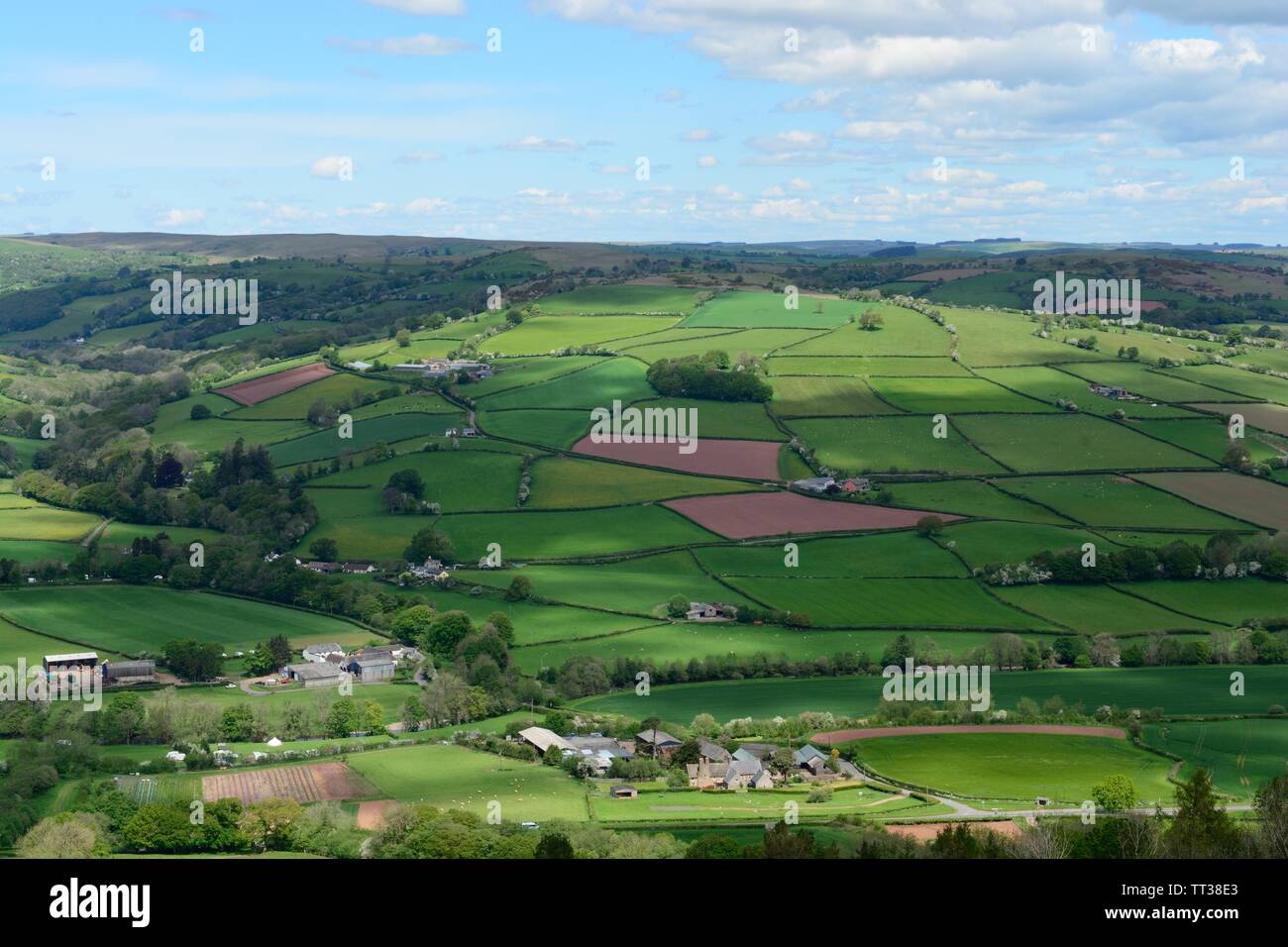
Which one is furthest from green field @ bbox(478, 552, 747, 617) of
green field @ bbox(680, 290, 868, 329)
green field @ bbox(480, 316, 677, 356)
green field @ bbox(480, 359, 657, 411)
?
green field @ bbox(680, 290, 868, 329)

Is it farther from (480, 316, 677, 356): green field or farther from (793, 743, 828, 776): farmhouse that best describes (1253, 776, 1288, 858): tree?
(480, 316, 677, 356): green field

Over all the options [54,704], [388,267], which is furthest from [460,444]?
[388,267]

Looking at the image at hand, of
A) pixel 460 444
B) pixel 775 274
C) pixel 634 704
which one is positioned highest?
pixel 775 274

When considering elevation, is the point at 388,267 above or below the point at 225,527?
above

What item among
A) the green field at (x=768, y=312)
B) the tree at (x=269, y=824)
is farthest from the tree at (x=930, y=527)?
the green field at (x=768, y=312)

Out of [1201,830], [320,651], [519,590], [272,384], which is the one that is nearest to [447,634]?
[320,651]

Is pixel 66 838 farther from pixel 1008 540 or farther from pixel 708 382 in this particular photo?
pixel 708 382
